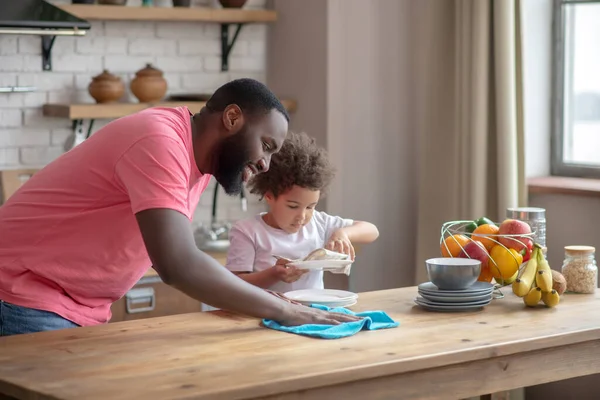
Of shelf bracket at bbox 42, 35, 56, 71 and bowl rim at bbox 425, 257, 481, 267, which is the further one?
shelf bracket at bbox 42, 35, 56, 71

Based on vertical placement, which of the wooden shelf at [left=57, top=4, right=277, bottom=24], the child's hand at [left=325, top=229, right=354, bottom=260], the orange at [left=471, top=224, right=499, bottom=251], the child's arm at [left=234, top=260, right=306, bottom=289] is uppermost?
the wooden shelf at [left=57, top=4, right=277, bottom=24]

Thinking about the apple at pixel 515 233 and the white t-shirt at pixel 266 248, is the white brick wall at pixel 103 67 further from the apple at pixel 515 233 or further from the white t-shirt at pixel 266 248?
the apple at pixel 515 233

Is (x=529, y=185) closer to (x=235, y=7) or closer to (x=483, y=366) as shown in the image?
(x=235, y=7)

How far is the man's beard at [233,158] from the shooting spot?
240 cm

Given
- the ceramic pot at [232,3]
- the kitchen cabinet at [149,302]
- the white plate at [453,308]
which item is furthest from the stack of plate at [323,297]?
the ceramic pot at [232,3]

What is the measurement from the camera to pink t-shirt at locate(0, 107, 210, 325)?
229 centimetres

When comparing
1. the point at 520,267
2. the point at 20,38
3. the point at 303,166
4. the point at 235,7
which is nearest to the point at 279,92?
Answer: the point at 235,7

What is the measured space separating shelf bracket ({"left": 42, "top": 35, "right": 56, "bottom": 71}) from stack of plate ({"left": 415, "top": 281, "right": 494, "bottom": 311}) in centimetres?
222

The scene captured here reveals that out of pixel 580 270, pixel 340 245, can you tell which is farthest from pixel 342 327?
pixel 580 270

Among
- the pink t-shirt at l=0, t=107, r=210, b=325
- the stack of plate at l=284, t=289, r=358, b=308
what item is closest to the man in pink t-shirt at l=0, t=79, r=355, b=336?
the pink t-shirt at l=0, t=107, r=210, b=325

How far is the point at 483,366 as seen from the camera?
2.26 metres

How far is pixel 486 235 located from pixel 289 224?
587 millimetres

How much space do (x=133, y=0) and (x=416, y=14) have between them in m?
1.26

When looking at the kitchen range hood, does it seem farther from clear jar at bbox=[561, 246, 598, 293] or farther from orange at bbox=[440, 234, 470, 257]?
clear jar at bbox=[561, 246, 598, 293]
